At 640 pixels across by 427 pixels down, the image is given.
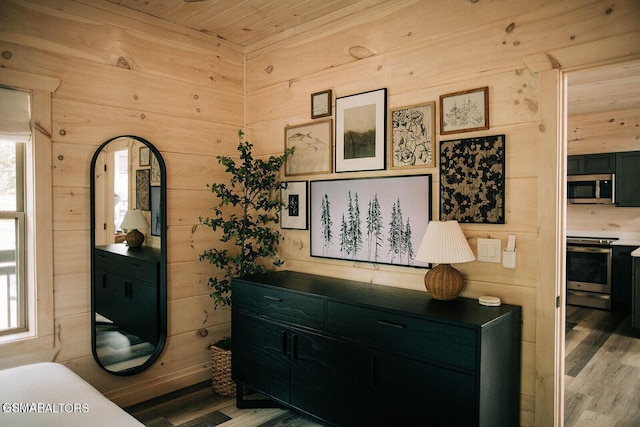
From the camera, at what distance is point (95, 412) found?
5.46ft

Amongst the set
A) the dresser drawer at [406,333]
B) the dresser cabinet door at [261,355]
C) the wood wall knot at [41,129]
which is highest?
the wood wall knot at [41,129]

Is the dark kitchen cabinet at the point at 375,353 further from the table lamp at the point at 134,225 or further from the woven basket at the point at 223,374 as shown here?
the table lamp at the point at 134,225

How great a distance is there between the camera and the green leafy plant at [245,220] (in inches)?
128

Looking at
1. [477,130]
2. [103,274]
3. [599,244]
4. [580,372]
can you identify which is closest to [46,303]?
[103,274]

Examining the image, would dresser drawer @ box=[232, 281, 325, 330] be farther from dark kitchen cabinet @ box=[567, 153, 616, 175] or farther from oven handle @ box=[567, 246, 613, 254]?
dark kitchen cabinet @ box=[567, 153, 616, 175]

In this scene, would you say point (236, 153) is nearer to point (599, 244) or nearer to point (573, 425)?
point (573, 425)

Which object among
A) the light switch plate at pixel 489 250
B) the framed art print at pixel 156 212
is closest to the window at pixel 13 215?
the framed art print at pixel 156 212

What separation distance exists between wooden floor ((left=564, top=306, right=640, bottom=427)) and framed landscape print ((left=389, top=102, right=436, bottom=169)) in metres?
1.94

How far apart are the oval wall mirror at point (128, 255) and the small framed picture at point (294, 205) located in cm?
84

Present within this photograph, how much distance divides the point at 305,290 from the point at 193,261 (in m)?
1.11

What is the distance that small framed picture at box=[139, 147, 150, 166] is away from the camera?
307cm

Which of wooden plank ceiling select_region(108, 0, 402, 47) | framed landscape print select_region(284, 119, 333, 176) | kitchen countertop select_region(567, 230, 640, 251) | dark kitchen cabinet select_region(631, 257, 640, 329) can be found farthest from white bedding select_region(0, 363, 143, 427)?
kitchen countertop select_region(567, 230, 640, 251)

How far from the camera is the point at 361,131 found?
2.91m

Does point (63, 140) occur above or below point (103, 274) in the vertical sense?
above
